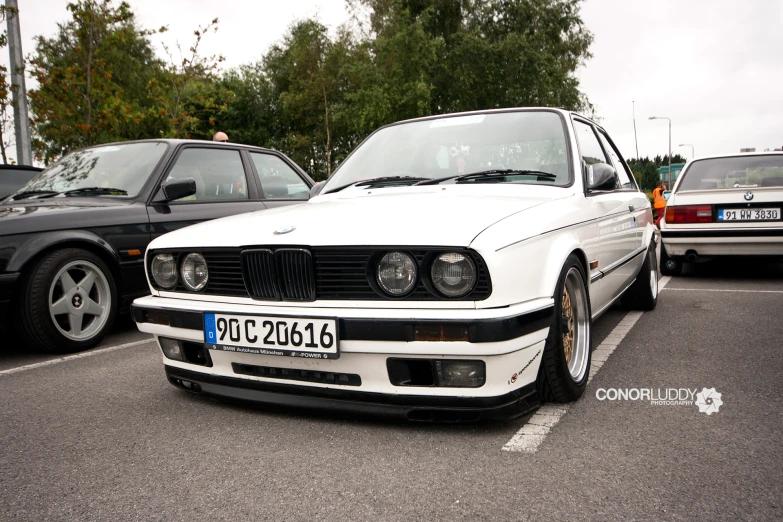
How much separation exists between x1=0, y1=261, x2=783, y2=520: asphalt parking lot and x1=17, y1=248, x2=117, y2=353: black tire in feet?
1.99

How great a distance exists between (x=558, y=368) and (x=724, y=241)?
203 inches

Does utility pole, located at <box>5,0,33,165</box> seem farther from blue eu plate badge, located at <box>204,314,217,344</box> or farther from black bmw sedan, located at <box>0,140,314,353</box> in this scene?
blue eu plate badge, located at <box>204,314,217,344</box>

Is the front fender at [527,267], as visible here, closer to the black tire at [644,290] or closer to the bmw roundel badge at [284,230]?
the bmw roundel badge at [284,230]

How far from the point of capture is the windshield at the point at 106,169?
5.32m

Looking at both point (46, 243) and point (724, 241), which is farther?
point (724, 241)

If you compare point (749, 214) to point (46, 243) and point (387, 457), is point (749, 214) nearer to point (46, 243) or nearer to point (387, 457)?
point (387, 457)

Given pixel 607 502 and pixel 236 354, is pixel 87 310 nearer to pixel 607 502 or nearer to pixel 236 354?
pixel 236 354

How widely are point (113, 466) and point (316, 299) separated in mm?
967

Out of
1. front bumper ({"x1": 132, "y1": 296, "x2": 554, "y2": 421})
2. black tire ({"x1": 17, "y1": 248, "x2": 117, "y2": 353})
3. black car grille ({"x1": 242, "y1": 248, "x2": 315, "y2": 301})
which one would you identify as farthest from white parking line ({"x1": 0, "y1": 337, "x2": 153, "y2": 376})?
black car grille ({"x1": 242, "y1": 248, "x2": 315, "y2": 301})

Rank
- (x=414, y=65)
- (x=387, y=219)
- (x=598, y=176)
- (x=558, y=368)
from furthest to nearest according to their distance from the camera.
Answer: (x=414, y=65) < (x=598, y=176) < (x=558, y=368) < (x=387, y=219)

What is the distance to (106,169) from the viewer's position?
5461mm

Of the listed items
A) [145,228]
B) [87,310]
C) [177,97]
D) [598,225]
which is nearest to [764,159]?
[598,225]

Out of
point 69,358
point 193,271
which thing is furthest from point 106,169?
point 193,271

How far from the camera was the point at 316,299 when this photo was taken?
2697mm
